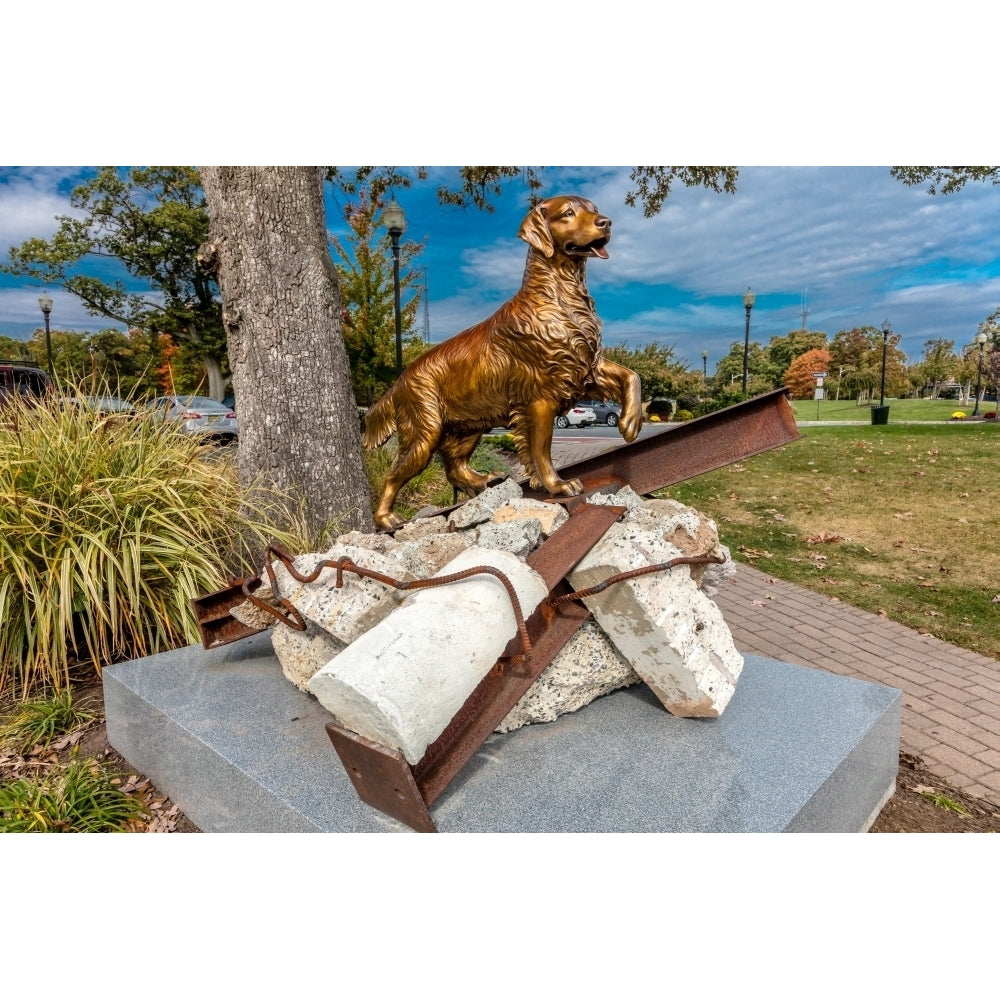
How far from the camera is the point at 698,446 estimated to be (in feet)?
9.44

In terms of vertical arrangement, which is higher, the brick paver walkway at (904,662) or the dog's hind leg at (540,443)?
the dog's hind leg at (540,443)

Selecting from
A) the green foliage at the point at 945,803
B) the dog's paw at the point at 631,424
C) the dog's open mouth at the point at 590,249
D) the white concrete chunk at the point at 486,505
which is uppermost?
the dog's open mouth at the point at 590,249

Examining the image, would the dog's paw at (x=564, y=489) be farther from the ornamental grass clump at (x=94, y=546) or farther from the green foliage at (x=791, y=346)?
the green foliage at (x=791, y=346)

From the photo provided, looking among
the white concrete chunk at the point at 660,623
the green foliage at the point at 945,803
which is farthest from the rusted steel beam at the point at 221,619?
the green foliage at the point at 945,803

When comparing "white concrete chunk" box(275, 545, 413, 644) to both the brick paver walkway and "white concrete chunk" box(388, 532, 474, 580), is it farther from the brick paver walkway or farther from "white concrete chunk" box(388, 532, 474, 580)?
the brick paver walkway

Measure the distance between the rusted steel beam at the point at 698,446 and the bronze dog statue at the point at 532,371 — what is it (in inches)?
8.4

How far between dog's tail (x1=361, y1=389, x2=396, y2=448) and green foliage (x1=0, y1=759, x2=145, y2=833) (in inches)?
72.3

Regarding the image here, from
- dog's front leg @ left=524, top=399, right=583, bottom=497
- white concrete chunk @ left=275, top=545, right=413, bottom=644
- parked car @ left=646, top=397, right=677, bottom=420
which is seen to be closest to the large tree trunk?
dog's front leg @ left=524, top=399, right=583, bottom=497

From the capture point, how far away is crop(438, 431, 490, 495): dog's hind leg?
10.5 feet

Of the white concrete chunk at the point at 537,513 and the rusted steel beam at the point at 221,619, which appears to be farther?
the rusted steel beam at the point at 221,619

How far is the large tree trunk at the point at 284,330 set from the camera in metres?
4.65

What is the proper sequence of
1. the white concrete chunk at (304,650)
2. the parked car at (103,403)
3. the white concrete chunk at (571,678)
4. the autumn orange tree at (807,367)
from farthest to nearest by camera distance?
1. the autumn orange tree at (807,367)
2. the parked car at (103,403)
3. the white concrete chunk at (304,650)
4. the white concrete chunk at (571,678)

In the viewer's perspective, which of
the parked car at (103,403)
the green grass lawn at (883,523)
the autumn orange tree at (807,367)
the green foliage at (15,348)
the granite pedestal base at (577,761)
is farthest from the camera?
the autumn orange tree at (807,367)

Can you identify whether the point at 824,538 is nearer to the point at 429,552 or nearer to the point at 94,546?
the point at 429,552
